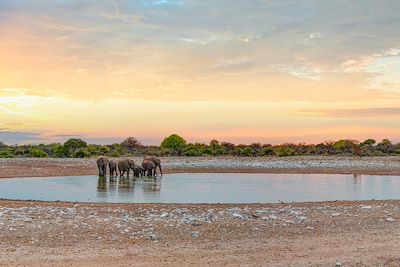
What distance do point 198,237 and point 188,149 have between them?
7250cm

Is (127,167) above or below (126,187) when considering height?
above

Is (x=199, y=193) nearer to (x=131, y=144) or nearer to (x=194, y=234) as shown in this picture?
(x=194, y=234)

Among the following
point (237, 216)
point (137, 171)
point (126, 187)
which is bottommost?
point (126, 187)

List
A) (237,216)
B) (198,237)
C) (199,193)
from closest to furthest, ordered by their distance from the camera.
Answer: (198,237), (237,216), (199,193)

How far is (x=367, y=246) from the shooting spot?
447 inches

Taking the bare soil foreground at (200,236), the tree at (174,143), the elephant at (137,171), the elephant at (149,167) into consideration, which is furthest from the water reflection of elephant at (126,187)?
the tree at (174,143)

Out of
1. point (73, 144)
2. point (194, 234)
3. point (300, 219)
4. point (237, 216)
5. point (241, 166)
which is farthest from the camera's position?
point (73, 144)

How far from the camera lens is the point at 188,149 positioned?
84500 millimetres

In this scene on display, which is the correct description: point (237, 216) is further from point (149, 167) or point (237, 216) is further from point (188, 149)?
point (188, 149)

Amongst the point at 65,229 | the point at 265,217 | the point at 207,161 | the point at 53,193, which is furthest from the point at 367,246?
the point at 207,161

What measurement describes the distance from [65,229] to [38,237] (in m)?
1.07

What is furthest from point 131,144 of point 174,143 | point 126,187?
point 126,187

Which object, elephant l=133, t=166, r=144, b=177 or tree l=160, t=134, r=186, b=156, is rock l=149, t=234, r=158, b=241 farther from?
tree l=160, t=134, r=186, b=156

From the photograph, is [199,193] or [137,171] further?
[137,171]
